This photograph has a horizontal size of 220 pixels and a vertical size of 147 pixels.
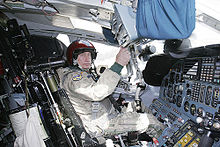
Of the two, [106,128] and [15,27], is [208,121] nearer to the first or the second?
[106,128]

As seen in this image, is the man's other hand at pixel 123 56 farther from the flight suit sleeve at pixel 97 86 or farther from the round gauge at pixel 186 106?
the round gauge at pixel 186 106

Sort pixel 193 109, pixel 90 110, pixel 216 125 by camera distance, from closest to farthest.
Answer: pixel 216 125 → pixel 193 109 → pixel 90 110

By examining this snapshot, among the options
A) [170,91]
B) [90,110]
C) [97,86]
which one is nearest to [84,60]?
[97,86]

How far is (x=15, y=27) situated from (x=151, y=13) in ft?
5.12

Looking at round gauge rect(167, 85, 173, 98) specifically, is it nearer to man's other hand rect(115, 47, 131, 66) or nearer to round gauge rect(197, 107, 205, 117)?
round gauge rect(197, 107, 205, 117)

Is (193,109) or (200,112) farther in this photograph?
(193,109)

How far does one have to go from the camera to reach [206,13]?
5.11ft

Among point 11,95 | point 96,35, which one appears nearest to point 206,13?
point 96,35

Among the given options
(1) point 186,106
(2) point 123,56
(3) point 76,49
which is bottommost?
(1) point 186,106

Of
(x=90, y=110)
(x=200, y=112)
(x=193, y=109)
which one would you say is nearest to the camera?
(x=200, y=112)

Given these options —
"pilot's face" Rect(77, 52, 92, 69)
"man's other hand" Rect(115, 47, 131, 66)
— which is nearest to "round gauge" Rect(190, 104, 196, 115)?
"man's other hand" Rect(115, 47, 131, 66)

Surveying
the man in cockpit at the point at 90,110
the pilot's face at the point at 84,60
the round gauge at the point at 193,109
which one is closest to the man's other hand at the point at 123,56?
the man in cockpit at the point at 90,110

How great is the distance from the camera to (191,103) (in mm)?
1896

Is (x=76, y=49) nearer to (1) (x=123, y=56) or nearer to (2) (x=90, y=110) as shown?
(1) (x=123, y=56)
